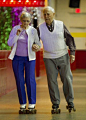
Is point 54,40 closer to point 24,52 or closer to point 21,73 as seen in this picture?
point 24,52

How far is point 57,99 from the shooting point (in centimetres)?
607

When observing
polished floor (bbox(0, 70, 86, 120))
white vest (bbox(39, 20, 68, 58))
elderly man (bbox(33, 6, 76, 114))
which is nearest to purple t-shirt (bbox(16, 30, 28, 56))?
elderly man (bbox(33, 6, 76, 114))

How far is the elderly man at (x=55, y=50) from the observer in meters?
5.98

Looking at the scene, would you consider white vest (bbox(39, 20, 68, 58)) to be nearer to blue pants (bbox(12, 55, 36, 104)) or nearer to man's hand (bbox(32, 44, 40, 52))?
man's hand (bbox(32, 44, 40, 52))

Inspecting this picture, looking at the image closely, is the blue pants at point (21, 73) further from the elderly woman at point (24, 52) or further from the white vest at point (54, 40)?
the white vest at point (54, 40)

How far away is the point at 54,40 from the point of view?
5.98 metres

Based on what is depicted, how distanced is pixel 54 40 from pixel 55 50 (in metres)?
0.14

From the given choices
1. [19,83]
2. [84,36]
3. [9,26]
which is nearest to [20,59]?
[19,83]

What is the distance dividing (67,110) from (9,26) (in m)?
6.23

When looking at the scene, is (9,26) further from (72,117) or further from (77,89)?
(72,117)

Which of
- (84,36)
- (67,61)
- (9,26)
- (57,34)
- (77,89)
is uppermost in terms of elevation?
(57,34)

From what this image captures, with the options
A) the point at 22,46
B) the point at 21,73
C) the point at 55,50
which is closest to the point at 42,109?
the point at 21,73

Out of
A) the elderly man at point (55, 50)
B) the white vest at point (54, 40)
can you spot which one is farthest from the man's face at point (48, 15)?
the white vest at point (54, 40)

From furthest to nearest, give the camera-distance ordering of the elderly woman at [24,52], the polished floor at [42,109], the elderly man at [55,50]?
1. the elderly man at [55,50]
2. the elderly woman at [24,52]
3. the polished floor at [42,109]
